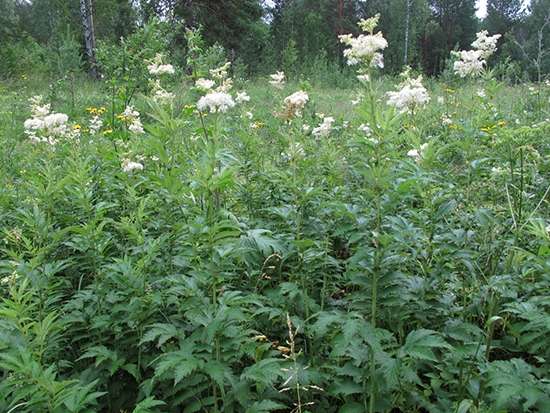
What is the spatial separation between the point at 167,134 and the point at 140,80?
403 centimetres

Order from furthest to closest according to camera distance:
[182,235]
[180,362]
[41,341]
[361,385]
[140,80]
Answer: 1. [140,80]
2. [182,235]
3. [361,385]
4. [41,341]
5. [180,362]

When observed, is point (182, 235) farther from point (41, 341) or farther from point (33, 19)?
point (33, 19)

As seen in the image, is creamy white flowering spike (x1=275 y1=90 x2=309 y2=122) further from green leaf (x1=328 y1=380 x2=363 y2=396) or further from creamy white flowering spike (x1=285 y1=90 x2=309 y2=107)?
green leaf (x1=328 y1=380 x2=363 y2=396)

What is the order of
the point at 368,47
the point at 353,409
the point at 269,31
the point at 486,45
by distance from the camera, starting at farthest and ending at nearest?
1. the point at 269,31
2. the point at 486,45
3. the point at 368,47
4. the point at 353,409

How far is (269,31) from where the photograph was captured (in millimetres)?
24625

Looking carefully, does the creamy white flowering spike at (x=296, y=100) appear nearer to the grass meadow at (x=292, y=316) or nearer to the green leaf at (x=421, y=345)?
the grass meadow at (x=292, y=316)

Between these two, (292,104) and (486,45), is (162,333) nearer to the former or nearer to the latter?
(292,104)

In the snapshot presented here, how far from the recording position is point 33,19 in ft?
126

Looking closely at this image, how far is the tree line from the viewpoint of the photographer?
12.2 metres

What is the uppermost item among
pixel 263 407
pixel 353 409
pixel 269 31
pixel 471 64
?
pixel 269 31

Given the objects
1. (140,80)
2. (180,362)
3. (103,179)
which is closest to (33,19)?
(140,80)

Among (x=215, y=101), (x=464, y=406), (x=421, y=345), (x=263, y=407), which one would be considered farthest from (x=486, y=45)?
(x=263, y=407)

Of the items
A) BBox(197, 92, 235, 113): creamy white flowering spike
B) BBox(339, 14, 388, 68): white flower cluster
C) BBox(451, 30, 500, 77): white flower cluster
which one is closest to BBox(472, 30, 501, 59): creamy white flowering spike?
BBox(451, 30, 500, 77): white flower cluster

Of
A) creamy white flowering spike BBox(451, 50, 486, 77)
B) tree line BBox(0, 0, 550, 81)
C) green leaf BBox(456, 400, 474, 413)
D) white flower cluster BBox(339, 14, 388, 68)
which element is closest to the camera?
green leaf BBox(456, 400, 474, 413)
